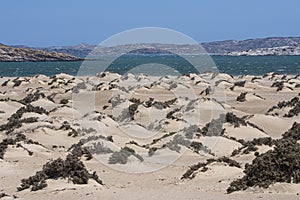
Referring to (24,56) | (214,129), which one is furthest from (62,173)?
(24,56)

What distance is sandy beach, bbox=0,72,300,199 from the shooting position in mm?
12594

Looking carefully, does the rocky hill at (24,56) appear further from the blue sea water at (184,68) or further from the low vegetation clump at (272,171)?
the low vegetation clump at (272,171)

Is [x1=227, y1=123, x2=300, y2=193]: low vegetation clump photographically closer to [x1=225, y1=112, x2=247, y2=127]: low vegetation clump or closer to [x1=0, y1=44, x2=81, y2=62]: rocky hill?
[x1=225, y1=112, x2=247, y2=127]: low vegetation clump

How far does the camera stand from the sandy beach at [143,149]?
41.3ft

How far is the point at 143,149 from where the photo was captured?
763 inches

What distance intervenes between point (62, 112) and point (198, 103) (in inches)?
283

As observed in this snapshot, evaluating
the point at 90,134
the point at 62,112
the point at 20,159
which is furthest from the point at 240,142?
the point at 62,112

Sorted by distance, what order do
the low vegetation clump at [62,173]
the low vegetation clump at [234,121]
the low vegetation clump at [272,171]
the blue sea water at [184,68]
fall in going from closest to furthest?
the low vegetation clump at [272,171] < the low vegetation clump at [62,173] < the low vegetation clump at [234,121] < the blue sea water at [184,68]

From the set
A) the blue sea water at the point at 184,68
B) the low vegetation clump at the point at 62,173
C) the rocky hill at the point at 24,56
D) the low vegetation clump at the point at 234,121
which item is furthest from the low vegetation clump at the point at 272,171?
the rocky hill at the point at 24,56

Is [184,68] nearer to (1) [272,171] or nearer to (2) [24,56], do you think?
(2) [24,56]

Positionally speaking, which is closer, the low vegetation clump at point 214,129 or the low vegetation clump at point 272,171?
the low vegetation clump at point 272,171

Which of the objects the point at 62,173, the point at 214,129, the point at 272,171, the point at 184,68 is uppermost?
the point at 272,171

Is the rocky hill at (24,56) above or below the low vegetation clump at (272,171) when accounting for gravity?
below

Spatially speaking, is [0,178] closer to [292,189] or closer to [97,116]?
[292,189]
